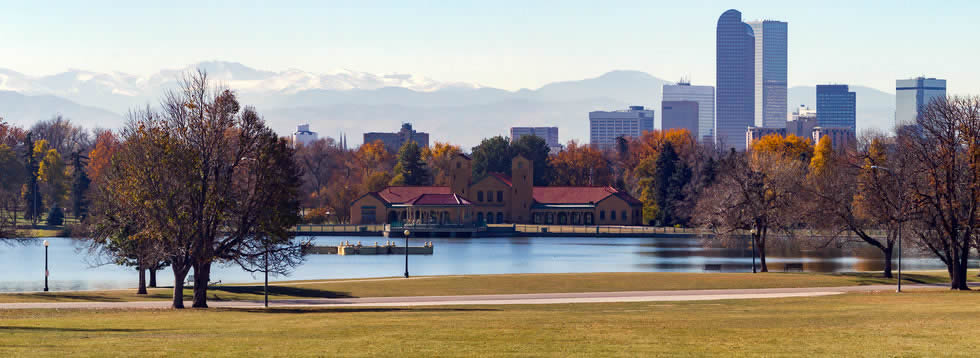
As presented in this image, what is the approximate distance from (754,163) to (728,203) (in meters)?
Result: 11.1

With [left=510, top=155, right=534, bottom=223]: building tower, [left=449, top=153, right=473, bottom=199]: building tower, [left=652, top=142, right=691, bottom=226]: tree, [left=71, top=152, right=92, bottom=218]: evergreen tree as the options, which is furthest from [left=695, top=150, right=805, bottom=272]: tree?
[left=71, top=152, right=92, bottom=218]: evergreen tree

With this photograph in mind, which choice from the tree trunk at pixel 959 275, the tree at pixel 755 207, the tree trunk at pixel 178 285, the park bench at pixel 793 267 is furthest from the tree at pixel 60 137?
the tree trunk at pixel 959 275

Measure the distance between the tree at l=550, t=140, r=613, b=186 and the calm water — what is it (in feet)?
190

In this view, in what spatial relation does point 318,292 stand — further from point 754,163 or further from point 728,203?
point 754,163

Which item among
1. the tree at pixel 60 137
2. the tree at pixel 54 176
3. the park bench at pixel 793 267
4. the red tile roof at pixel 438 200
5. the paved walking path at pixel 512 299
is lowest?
the park bench at pixel 793 267

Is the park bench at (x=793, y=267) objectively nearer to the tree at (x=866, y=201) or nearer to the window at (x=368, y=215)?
the tree at (x=866, y=201)

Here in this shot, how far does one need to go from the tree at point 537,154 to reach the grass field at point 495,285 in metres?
A: 115

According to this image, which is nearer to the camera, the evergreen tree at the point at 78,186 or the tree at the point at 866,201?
the tree at the point at 866,201

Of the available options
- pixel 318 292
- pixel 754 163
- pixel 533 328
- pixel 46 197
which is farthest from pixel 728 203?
pixel 46 197

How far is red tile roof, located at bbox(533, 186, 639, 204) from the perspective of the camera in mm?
151625

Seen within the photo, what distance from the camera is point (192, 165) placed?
132ft

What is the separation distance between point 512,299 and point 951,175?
2169cm

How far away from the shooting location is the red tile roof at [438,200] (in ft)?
475

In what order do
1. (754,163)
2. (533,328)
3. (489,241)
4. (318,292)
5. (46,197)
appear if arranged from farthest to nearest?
(46,197) → (489,241) → (754,163) → (318,292) → (533,328)
